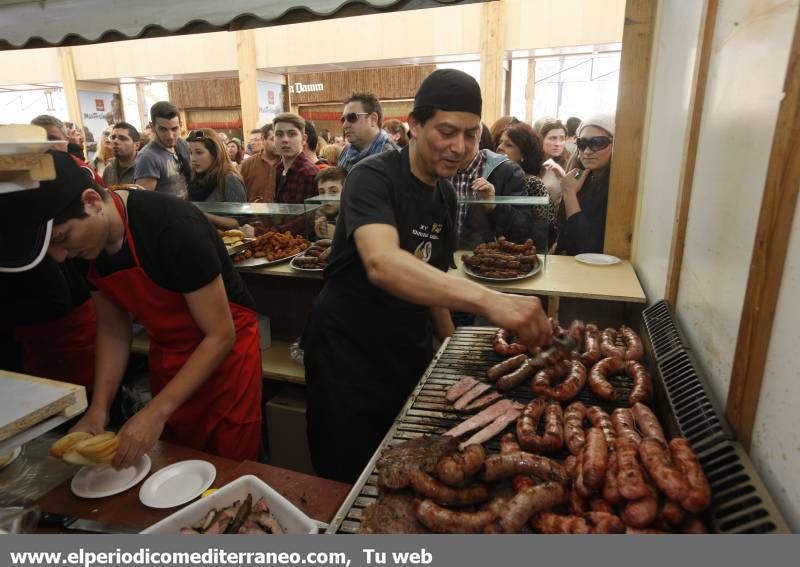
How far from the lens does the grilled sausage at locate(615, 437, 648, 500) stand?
1.49 metres

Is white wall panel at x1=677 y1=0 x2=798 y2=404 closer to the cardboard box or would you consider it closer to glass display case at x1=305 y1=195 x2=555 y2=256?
glass display case at x1=305 y1=195 x2=555 y2=256

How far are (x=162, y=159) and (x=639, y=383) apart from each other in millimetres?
5798

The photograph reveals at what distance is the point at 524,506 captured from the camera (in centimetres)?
150

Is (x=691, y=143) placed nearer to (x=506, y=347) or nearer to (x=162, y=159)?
(x=506, y=347)

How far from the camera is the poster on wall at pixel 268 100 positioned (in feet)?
36.0

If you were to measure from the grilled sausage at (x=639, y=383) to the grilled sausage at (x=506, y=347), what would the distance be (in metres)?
0.51

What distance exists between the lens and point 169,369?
8.92 ft

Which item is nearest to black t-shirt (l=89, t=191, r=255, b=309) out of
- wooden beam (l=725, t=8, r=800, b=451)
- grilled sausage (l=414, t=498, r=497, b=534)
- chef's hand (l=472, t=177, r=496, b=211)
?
grilled sausage (l=414, t=498, r=497, b=534)

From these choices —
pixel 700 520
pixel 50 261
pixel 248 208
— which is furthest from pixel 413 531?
pixel 248 208

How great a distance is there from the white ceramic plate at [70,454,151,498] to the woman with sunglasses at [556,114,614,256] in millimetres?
3984

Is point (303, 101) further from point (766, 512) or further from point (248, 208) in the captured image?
point (766, 512)

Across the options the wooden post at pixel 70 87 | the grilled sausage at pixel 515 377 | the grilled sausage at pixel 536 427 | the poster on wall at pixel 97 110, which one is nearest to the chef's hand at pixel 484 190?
the grilled sausage at pixel 515 377

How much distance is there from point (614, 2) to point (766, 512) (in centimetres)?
903
